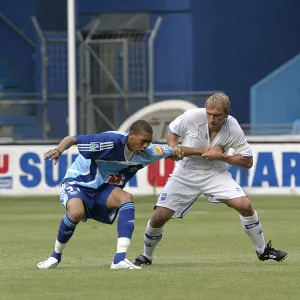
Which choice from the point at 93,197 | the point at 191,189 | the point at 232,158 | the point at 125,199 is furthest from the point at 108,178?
the point at 232,158

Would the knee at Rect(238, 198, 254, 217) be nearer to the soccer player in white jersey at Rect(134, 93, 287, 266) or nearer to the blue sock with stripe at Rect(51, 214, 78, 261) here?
the soccer player in white jersey at Rect(134, 93, 287, 266)

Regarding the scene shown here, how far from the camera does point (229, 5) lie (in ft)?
113

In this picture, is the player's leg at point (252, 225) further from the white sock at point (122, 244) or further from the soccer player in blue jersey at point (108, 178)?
the white sock at point (122, 244)

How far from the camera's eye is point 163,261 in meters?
12.0

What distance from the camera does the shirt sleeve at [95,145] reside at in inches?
416

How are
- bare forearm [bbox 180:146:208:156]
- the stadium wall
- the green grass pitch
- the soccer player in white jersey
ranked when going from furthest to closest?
the stadium wall → the soccer player in white jersey → bare forearm [bbox 180:146:208:156] → the green grass pitch

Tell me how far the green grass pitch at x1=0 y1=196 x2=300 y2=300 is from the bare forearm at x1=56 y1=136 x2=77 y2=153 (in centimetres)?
108

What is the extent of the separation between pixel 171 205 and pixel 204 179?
16.1 inches

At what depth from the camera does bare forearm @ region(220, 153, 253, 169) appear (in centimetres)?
1117

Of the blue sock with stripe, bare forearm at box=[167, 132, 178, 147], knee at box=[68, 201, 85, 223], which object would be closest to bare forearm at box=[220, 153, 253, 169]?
bare forearm at box=[167, 132, 178, 147]

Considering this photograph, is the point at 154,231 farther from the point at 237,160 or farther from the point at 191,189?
the point at 237,160

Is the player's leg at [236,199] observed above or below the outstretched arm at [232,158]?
below

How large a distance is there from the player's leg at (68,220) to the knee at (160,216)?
3.24ft

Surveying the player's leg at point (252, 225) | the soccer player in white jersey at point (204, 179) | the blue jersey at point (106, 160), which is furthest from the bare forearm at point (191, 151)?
the player's leg at point (252, 225)
